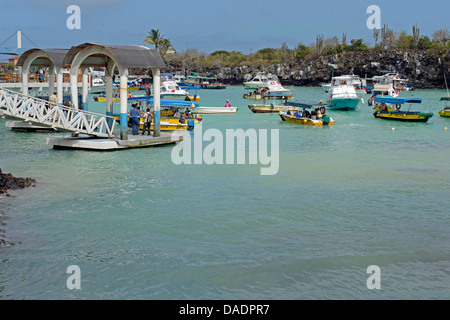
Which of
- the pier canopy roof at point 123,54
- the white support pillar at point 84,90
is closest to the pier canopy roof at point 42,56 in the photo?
the white support pillar at point 84,90

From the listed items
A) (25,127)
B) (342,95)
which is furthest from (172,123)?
(342,95)

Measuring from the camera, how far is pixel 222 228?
48.3ft

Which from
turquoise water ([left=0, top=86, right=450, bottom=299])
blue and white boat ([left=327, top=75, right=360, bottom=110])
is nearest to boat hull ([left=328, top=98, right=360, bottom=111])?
blue and white boat ([left=327, top=75, right=360, bottom=110])

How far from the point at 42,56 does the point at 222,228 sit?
80.6 ft

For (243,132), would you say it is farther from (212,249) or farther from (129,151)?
(212,249)

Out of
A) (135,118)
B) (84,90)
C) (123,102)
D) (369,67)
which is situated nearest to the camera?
(123,102)

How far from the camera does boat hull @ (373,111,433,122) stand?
47.6m

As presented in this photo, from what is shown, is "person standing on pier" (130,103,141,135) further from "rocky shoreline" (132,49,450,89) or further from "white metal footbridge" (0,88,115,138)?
"rocky shoreline" (132,49,450,89)

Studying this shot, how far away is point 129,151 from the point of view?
1077 inches

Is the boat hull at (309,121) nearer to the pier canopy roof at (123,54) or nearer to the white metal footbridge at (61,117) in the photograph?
the pier canopy roof at (123,54)

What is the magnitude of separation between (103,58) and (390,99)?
98.7 ft

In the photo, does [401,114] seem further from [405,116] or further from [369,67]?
[369,67]

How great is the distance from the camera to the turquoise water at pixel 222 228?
36.0 ft

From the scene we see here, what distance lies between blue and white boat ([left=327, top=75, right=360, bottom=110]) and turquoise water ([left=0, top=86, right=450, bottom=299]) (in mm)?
35987
